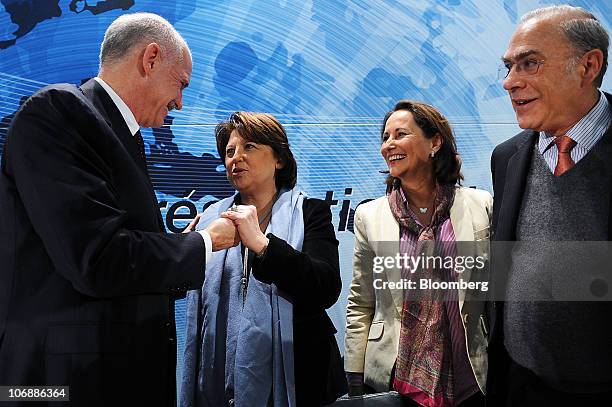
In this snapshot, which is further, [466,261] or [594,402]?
[466,261]

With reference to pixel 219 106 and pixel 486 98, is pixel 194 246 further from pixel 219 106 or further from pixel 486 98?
pixel 486 98

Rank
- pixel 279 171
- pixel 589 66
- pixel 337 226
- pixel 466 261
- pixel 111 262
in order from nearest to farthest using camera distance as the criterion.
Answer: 1. pixel 111 262
2. pixel 589 66
3. pixel 466 261
4. pixel 279 171
5. pixel 337 226

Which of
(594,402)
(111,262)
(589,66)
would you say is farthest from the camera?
(589,66)

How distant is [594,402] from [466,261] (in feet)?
2.79

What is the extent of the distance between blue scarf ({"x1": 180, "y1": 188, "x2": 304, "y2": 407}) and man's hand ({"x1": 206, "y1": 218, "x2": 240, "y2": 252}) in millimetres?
477

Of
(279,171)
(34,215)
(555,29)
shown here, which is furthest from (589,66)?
(34,215)

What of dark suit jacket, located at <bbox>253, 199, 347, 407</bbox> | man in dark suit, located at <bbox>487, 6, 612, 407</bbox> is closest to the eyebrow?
man in dark suit, located at <bbox>487, 6, 612, 407</bbox>

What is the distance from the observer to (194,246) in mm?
1929

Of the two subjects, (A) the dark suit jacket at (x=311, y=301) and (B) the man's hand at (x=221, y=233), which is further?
(A) the dark suit jacket at (x=311, y=301)

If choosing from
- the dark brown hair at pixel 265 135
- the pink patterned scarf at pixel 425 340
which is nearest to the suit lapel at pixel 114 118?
the dark brown hair at pixel 265 135

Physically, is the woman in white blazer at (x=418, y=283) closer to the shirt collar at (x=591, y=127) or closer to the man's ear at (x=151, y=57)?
the shirt collar at (x=591, y=127)

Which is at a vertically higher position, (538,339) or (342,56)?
(342,56)

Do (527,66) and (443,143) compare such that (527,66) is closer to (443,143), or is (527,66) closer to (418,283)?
(443,143)

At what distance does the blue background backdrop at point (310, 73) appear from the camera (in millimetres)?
3271
